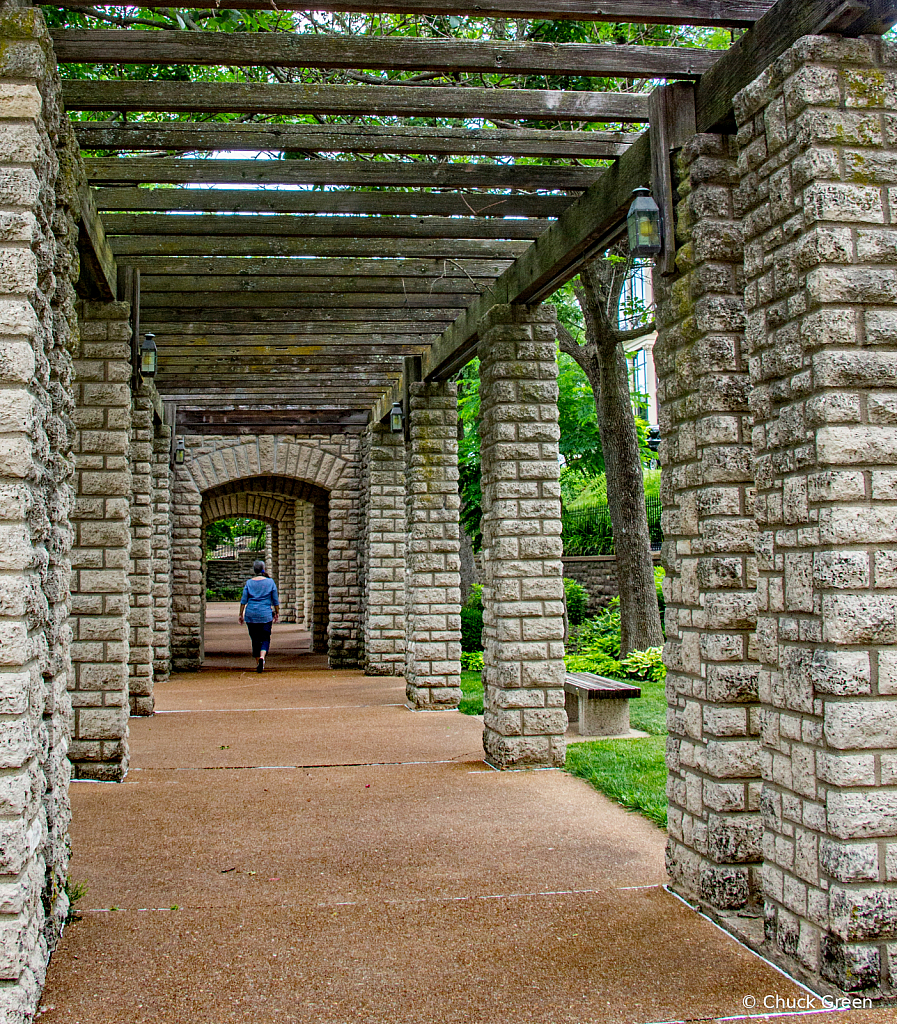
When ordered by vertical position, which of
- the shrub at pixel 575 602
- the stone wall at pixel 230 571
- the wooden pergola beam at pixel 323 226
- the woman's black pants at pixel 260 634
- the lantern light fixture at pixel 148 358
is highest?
the wooden pergola beam at pixel 323 226

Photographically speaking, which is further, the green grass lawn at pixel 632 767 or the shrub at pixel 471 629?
the shrub at pixel 471 629

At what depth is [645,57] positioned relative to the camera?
4395 mm

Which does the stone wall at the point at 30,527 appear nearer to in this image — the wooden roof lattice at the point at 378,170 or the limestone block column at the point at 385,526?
the wooden roof lattice at the point at 378,170

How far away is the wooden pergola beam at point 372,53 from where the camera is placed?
4273 millimetres

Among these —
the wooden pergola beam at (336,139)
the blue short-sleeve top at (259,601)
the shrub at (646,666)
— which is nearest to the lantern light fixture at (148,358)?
the wooden pergola beam at (336,139)

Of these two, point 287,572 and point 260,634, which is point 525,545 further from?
point 287,572

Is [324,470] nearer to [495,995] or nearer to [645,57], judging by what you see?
[645,57]

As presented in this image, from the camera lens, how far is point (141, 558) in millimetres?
9406

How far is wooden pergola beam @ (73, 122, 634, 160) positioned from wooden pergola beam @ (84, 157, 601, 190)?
220mm

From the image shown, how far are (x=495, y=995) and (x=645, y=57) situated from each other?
4.01 metres

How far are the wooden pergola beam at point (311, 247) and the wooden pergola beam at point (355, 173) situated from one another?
3.28 ft

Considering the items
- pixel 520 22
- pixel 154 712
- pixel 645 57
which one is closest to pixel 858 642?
pixel 645 57

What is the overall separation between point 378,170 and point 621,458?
6.74 metres

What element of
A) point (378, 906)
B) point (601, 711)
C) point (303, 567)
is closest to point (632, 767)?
point (601, 711)
